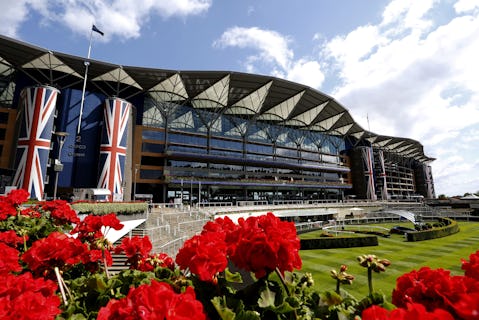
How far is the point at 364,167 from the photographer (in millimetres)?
90438

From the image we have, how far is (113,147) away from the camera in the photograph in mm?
41062

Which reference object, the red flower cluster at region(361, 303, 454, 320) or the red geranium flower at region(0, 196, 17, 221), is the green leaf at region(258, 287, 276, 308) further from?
the red geranium flower at region(0, 196, 17, 221)

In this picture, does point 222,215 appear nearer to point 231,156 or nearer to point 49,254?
point 231,156

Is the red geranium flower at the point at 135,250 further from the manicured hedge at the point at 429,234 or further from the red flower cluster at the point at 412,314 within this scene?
the manicured hedge at the point at 429,234

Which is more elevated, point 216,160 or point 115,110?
point 115,110

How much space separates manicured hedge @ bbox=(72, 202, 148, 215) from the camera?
1609 centimetres

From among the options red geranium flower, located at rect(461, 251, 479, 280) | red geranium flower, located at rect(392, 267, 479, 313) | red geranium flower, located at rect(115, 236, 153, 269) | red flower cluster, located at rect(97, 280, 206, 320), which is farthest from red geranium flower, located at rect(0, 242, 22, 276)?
red geranium flower, located at rect(461, 251, 479, 280)

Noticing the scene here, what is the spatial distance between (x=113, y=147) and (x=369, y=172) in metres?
84.5

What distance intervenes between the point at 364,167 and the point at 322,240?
76.7 metres

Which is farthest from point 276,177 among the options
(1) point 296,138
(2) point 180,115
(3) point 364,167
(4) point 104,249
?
(4) point 104,249

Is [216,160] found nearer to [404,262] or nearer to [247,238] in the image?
[404,262]

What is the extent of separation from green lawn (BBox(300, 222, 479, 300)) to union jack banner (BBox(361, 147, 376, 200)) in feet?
210

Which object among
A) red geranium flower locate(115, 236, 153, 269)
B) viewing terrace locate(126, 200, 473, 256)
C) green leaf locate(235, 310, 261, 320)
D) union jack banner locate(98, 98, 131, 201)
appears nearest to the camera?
green leaf locate(235, 310, 261, 320)

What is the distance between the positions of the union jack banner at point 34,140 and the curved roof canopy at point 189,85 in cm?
685
